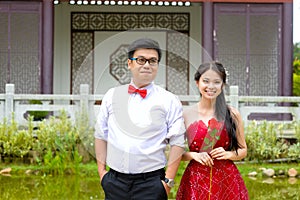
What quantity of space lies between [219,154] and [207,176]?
168 millimetres

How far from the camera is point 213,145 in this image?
11.8 feet

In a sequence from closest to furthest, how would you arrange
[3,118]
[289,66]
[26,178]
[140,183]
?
1. [140,183]
2. [26,178]
3. [3,118]
4. [289,66]

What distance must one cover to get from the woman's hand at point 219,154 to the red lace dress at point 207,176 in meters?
0.07

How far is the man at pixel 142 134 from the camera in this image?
3.28 metres

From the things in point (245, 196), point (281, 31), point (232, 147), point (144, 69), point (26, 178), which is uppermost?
point (281, 31)

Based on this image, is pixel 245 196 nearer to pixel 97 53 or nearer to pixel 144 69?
pixel 144 69

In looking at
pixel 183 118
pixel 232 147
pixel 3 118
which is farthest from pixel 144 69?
pixel 3 118

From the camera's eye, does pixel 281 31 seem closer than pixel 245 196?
No

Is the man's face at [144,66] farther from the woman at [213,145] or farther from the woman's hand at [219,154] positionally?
the woman's hand at [219,154]

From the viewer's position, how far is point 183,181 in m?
3.69

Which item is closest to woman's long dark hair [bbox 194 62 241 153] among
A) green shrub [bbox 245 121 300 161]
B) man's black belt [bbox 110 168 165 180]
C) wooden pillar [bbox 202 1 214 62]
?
man's black belt [bbox 110 168 165 180]

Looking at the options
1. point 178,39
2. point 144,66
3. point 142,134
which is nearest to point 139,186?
point 142,134

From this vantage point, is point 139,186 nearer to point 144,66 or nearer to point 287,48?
point 144,66

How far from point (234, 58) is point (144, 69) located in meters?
8.35
